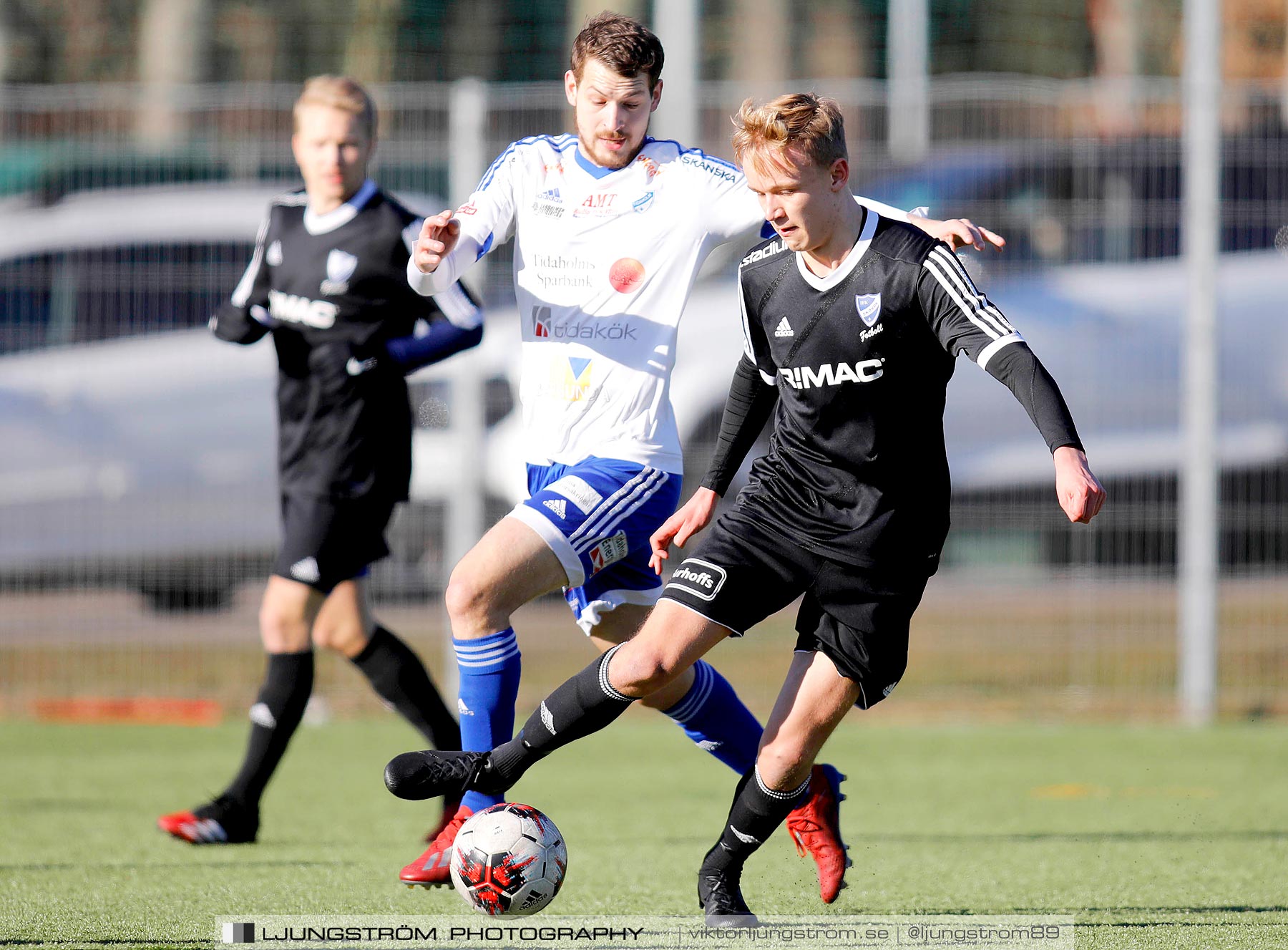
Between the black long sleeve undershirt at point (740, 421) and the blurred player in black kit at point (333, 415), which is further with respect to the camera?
the blurred player in black kit at point (333, 415)

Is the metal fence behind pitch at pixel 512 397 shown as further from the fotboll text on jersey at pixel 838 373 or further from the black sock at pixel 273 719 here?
the fotboll text on jersey at pixel 838 373

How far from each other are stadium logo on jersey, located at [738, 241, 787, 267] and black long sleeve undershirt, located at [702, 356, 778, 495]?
26 centimetres

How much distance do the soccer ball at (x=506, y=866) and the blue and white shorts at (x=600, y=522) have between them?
72 centimetres

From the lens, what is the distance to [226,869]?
5.09 m

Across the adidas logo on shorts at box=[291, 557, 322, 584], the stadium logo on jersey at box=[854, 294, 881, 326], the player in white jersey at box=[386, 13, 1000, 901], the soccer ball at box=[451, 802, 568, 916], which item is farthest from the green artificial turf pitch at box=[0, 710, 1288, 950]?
the stadium logo on jersey at box=[854, 294, 881, 326]

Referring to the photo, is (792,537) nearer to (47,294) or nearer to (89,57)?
(47,294)

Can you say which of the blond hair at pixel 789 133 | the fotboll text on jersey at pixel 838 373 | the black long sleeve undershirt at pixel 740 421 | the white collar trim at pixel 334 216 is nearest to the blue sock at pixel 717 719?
the black long sleeve undershirt at pixel 740 421

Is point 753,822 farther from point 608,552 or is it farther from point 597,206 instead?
point 597,206

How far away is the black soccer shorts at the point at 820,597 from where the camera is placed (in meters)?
4.05

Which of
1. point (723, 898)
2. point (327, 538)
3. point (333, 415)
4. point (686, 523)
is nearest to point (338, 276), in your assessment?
point (333, 415)

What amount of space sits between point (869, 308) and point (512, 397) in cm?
540

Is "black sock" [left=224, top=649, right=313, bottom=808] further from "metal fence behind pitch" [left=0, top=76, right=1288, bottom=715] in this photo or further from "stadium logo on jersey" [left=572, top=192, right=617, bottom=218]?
"metal fence behind pitch" [left=0, top=76, right=1288, bottom=715]

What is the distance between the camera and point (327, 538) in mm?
5688

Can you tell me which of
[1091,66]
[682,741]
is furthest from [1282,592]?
[1091,66]
